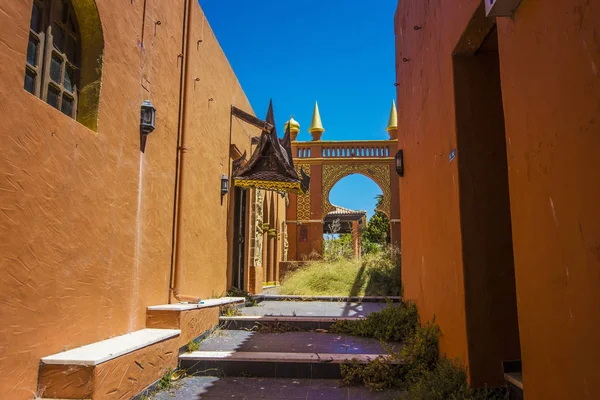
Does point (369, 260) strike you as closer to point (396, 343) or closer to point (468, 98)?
point (396, 343)

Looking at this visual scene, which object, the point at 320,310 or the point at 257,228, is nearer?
the point at 320,310

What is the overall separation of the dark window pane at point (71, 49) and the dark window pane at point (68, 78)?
9 centimetres

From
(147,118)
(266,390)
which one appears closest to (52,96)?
(147,118)

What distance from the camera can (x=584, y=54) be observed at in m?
1.74

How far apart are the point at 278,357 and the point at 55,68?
3071mm

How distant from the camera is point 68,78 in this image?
3.59 m

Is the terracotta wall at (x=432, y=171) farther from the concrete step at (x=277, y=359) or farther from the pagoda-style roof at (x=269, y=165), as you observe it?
the pagoda-style roof at (x=269, y=165)

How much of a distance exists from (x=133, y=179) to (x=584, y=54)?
11.9 feet

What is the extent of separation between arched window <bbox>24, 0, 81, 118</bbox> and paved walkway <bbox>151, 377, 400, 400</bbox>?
241 cm

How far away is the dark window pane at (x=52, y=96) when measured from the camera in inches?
131

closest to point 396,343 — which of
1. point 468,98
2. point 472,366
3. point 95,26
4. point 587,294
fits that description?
point 472,366

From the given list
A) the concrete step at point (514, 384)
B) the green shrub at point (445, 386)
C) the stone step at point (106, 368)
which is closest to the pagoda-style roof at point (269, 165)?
the stone step at point (106, 368)

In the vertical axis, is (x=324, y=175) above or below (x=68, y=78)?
above

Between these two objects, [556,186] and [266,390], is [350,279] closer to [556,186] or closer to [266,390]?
[266,390]
